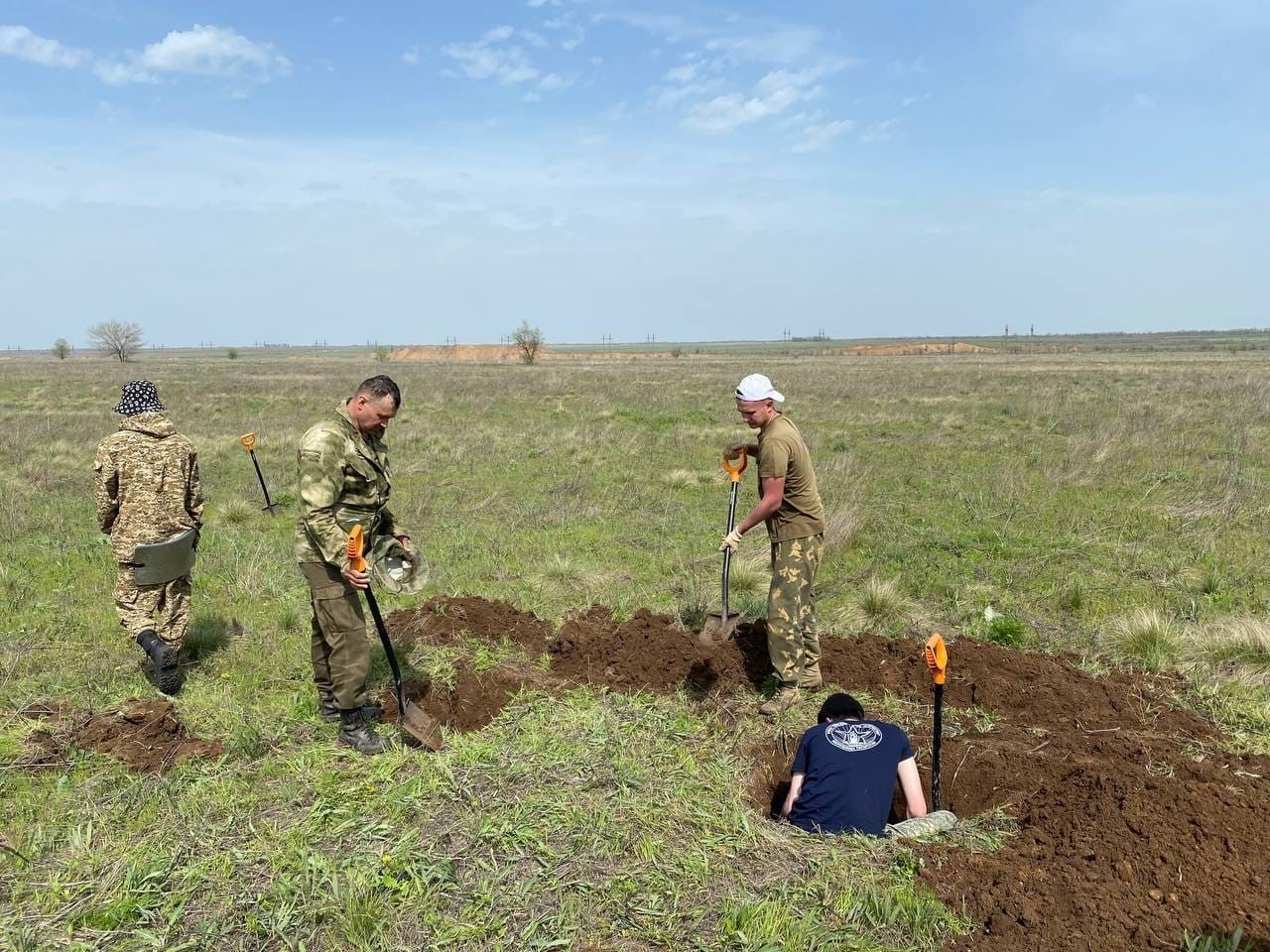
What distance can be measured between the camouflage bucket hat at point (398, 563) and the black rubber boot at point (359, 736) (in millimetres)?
768

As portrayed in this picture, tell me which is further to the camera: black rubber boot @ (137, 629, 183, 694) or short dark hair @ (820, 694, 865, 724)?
black rubber boot @ (137, 629, 183, 694)

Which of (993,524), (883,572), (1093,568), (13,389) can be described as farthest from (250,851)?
(13,389)

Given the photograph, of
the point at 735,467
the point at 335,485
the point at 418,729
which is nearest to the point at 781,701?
the point at 735,467

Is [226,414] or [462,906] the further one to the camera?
[226,414]

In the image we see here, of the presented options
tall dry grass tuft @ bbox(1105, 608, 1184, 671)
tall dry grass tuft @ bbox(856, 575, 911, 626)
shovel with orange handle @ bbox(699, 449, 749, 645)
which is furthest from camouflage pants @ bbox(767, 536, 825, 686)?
tall dry grass tuft @ bbox(1105, 608, 1184, 671)

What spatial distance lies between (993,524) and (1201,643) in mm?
3778

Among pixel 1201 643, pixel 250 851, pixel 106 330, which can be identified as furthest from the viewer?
pixel 106 330

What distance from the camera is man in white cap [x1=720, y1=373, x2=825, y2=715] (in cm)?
473

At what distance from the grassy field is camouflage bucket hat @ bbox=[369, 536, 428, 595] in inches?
38.6

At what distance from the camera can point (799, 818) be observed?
11.9 feet

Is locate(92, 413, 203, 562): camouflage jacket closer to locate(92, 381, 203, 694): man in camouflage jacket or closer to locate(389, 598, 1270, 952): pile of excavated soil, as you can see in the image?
A: locate(92, 381, 203, 694): man in camouflage jacket

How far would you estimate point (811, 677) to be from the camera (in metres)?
5.11

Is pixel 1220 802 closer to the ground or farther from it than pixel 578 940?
farther from it

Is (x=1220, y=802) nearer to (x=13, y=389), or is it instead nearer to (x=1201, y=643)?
(x=1201, y=643)
